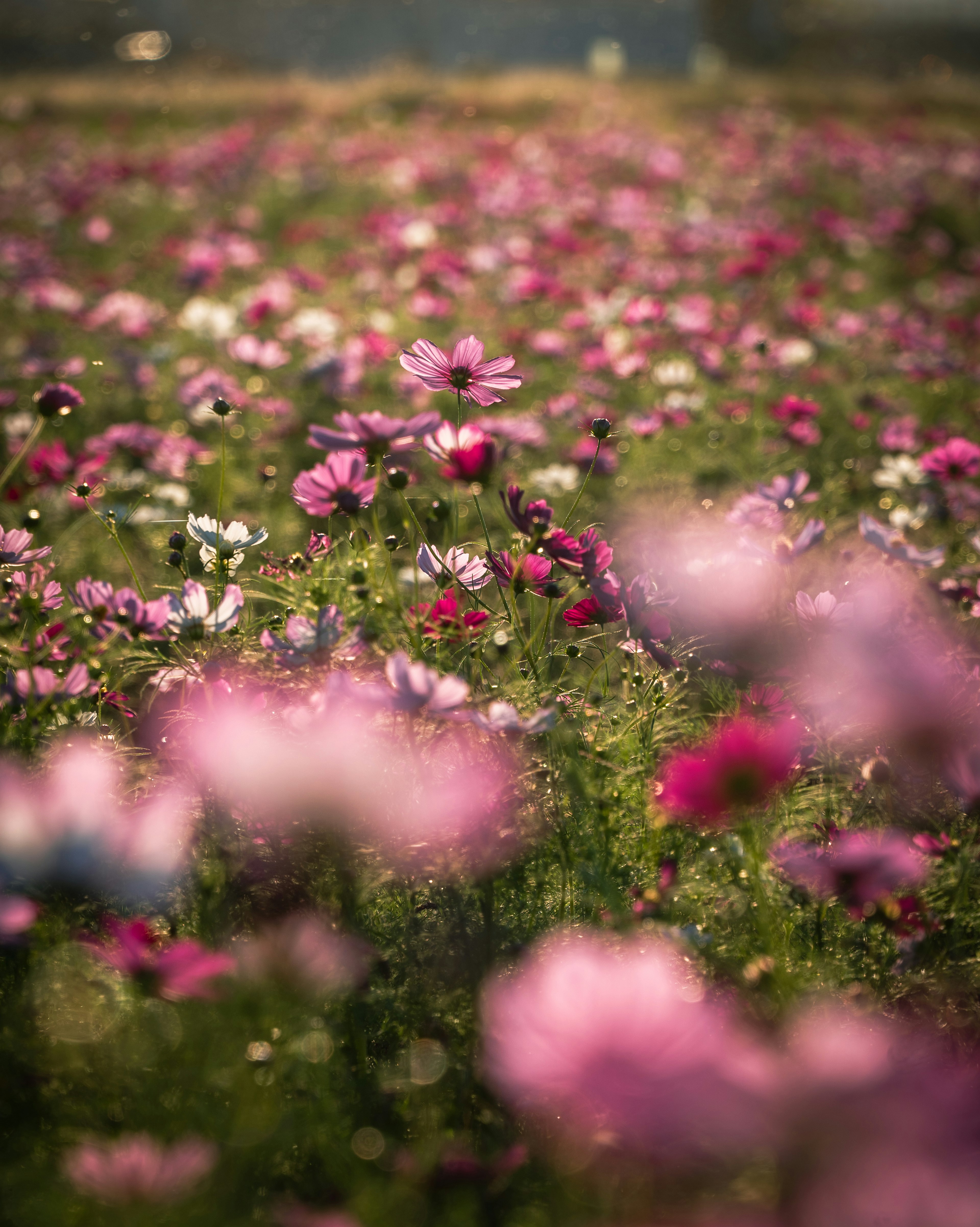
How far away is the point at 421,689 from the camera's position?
74 cm

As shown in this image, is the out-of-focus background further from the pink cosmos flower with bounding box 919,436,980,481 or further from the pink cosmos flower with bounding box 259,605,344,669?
the pink cosmos flower with bounding box 259,605,344,669

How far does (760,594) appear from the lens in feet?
3.36

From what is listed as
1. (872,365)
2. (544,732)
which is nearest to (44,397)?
(544,732)

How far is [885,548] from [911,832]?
1.16 feet

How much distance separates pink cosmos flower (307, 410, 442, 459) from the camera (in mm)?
845

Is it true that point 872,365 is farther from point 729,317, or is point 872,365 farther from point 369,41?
point 369,41

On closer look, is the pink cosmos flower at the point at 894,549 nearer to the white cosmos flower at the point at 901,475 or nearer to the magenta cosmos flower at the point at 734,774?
the magenta cosmos flower at the point at 734,774

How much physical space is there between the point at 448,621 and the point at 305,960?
42cm

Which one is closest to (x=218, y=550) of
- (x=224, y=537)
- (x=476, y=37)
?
(x=224, y=537)

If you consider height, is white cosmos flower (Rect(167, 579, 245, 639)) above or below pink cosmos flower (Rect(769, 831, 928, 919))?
above

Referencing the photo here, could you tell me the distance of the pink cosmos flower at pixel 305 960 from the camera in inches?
24.3

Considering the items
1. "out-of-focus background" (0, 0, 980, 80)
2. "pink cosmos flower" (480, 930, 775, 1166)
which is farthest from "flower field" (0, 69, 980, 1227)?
"out-of-focus background" (0, 0, 980, 80)

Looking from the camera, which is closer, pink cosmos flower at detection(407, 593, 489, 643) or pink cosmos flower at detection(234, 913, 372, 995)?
pink cosmos flower at detection(234, 913, 372, 995)

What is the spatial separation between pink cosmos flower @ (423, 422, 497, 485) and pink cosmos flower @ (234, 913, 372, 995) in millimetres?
446
